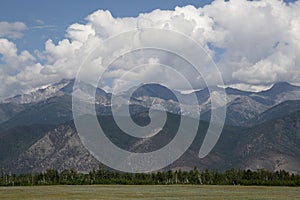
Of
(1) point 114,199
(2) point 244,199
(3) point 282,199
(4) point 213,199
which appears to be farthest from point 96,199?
(3) point 282,199

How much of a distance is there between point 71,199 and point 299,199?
48423 mm

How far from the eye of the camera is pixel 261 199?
102 meters

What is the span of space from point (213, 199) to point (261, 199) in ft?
33.3

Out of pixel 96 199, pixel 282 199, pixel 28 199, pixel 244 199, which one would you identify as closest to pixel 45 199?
pixel 28 199

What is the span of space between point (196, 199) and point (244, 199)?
10.1 metres

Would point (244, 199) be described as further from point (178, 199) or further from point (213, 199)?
point (178, 199)

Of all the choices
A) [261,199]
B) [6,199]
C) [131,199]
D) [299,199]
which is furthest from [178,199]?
[6,199]

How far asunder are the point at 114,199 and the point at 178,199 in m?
14.3

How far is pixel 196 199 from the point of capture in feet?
335

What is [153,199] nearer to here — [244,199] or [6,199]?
[244,199]

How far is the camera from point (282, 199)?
101312mm

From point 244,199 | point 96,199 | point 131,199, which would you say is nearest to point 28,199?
point 96,199

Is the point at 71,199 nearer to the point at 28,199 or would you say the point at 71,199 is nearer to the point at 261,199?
the point at 28,199

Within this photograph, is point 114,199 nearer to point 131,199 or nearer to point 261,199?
point 131,199
